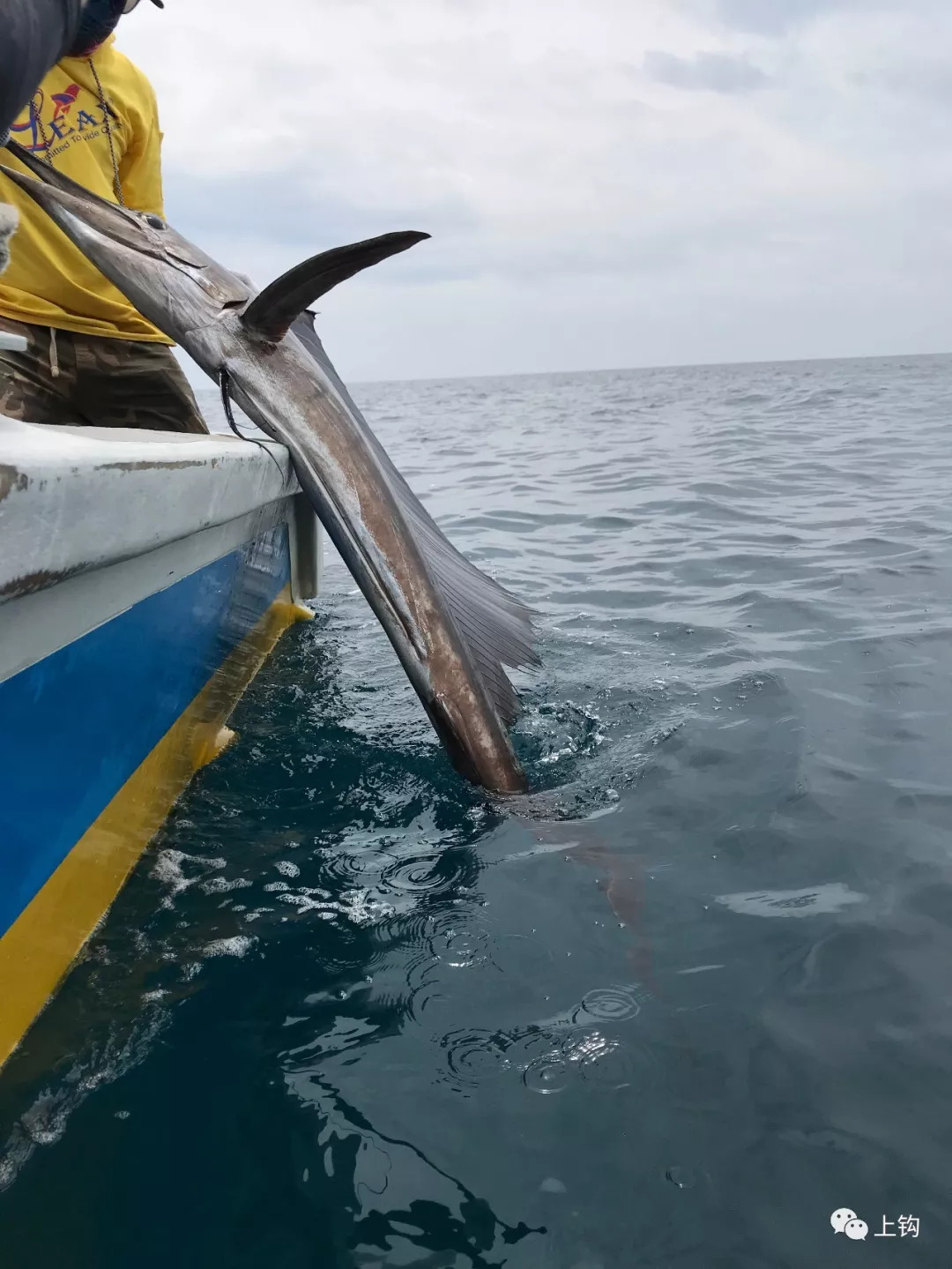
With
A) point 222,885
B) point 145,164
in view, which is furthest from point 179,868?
point 145,164

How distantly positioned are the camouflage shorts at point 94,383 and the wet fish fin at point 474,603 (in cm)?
54

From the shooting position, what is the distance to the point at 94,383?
2973 mm

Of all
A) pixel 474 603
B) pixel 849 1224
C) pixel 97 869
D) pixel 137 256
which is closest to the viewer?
pixel 849 1224

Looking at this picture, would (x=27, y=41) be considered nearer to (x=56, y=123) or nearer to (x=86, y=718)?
(x=86, y=718)

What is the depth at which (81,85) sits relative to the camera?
268 cm

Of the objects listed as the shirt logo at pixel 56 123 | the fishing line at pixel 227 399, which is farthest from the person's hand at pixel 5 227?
the shirt logo at pixel 56 123

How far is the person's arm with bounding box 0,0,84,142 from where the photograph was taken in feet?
3.14

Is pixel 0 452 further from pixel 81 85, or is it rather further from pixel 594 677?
pixel 594 677

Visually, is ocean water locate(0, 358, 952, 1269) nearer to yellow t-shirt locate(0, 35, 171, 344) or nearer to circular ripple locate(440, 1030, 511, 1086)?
circular ripple locate(440, 1030, 511, 1086)

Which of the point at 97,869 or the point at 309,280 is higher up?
the point at 309,280

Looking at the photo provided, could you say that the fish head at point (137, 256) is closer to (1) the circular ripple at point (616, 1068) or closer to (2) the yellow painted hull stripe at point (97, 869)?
(2) the yellow painted hull stripe at point (97, 869)

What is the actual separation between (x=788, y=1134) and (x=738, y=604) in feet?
10.4

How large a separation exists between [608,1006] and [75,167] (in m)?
2.75

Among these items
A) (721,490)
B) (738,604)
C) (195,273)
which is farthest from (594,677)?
(721,490)
